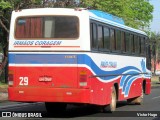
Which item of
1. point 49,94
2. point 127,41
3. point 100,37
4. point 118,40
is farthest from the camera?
point 127,41

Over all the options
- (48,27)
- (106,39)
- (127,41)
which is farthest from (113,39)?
(48,27)

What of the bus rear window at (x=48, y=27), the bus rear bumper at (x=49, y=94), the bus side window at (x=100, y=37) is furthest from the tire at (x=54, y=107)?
the bus rear window at (x=48, y=27)

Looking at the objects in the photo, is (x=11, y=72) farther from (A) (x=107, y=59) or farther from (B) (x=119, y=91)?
(B) (x=119, y=91)

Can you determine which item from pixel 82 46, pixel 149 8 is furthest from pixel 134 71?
pixel 149 8

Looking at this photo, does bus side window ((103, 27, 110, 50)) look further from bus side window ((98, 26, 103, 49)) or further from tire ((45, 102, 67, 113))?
tire ((45, 102, 67, 113))

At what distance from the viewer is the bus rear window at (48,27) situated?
1388 cm

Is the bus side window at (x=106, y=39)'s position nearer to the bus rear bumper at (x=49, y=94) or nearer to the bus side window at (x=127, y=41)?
the bus side window at (x=127, y=41)

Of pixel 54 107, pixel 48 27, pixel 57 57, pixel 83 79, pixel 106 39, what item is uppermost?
pixel 48 27

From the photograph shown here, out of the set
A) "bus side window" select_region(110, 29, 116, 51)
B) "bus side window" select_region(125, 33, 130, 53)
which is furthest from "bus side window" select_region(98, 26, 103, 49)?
"bus side window" select_region(125, 33, 130, 53)

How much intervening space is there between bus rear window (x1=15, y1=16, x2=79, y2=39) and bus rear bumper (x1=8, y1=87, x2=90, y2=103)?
1647 millimetres

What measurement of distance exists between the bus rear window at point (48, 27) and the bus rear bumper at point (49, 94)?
1647 mm

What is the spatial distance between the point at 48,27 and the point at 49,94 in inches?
83.3

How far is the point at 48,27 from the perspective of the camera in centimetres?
1411

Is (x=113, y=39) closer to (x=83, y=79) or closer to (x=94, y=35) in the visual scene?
(x=94, y=35)
